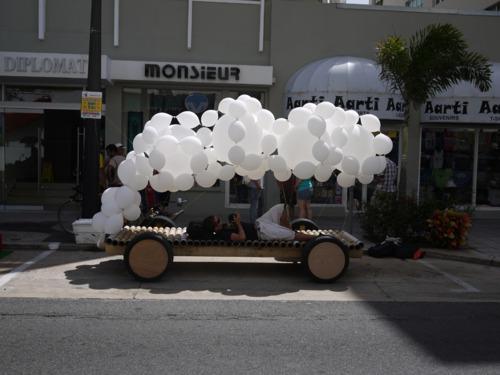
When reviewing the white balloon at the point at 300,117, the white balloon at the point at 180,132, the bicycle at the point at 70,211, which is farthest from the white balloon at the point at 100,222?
the bicycle at the point at 70,211

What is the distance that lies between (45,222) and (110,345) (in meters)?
8.61

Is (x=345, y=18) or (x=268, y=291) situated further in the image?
(x=345, y=18)

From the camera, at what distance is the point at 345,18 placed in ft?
50.6

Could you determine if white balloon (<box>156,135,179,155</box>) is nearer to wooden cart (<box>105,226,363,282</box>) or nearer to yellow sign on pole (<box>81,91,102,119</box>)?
wooden cart (<box>105,226,363,282</box>)

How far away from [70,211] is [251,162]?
7072 millimetres

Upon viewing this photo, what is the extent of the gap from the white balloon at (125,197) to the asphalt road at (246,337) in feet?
6.52

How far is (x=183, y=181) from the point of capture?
8.35m

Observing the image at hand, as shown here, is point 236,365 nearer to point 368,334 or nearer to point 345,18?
point 368,334

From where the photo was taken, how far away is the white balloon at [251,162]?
801 cm

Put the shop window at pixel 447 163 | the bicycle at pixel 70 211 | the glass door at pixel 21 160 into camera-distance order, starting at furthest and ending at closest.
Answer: the shop window at pixel 447 163 → the glass door at pixel 21 160 → the bicycle at pixel 70 211

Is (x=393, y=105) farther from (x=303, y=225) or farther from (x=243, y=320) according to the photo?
(x=243, y=320)

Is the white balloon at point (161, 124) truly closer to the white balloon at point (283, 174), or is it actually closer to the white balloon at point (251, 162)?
the white balloon at point (251, 162)

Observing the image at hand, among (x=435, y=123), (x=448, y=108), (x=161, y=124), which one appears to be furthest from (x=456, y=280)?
(x=435, y=123)

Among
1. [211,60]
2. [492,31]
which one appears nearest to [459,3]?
[492,31]
